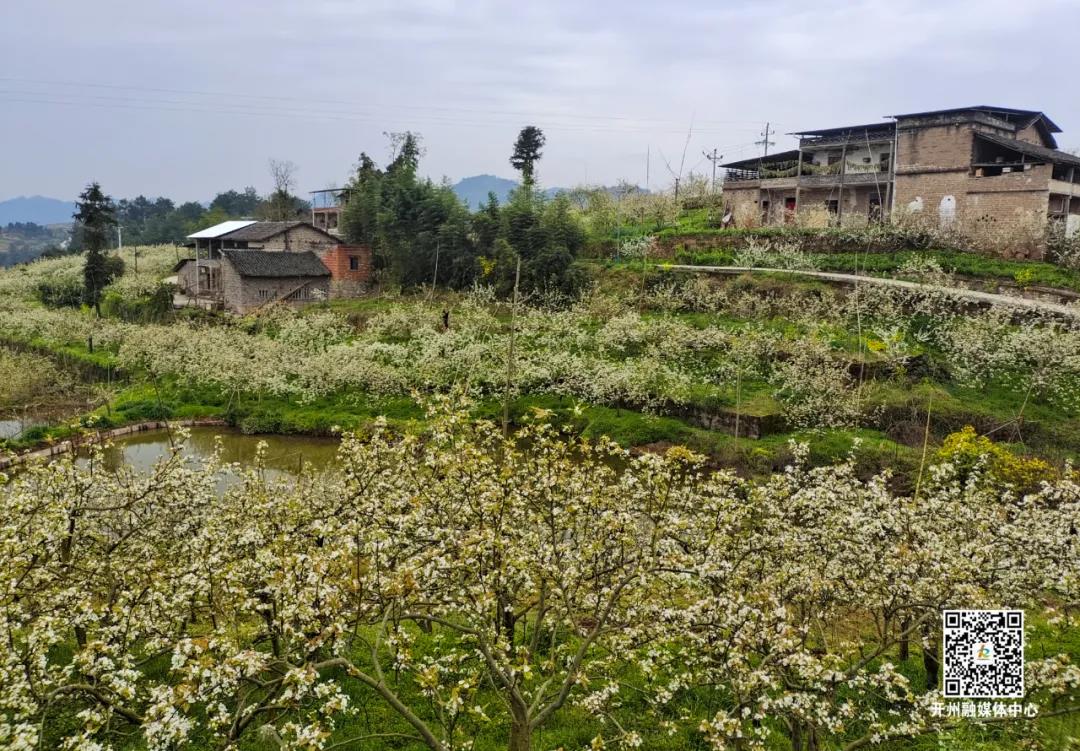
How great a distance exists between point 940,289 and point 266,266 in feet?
123

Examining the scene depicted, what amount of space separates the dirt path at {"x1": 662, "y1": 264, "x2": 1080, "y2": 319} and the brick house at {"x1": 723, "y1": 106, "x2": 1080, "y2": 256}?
787 centimetres

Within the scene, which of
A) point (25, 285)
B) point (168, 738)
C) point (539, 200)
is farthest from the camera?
point (25, 285)

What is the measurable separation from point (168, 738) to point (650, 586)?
4855 millimetres

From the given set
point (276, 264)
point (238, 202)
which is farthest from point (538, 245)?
point (238, 202)

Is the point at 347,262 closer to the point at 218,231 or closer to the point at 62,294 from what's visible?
the point at 218,231

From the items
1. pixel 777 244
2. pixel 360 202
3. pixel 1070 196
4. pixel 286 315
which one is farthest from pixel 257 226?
pixel 1070 196

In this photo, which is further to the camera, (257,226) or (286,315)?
(257,226)

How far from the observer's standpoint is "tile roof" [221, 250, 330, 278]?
44188 mm

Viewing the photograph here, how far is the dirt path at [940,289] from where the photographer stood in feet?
87.5

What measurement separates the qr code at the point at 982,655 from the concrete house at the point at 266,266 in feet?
142

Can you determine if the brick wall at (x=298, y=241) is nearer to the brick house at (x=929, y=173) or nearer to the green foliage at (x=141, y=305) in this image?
the green foliage at (x=141, y=305)

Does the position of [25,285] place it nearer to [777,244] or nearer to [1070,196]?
[777,244]

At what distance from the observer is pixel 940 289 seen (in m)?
29.8

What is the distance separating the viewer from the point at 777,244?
40.0 metres
